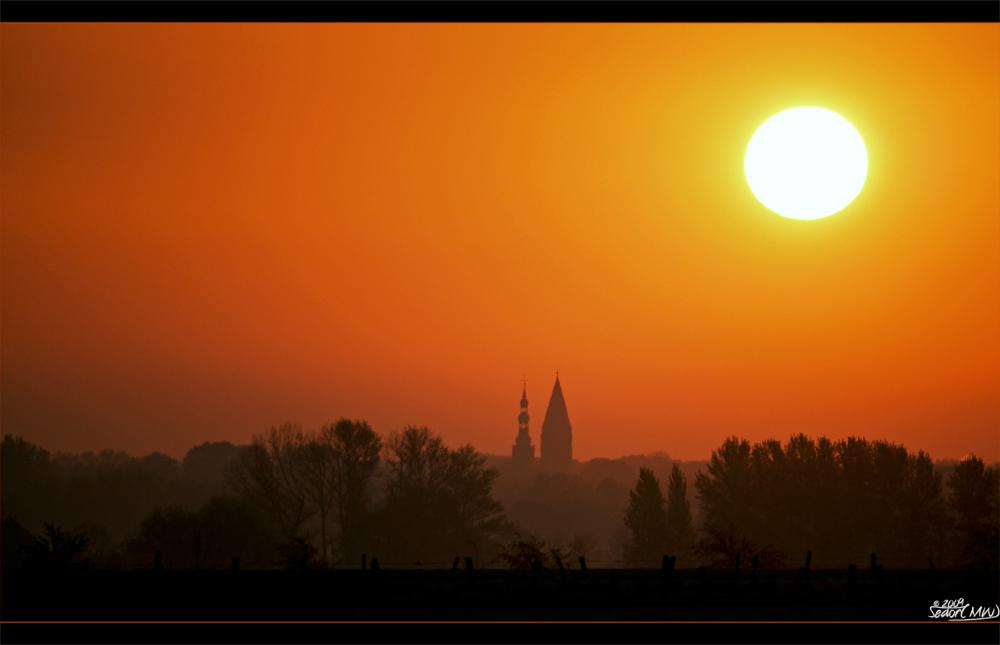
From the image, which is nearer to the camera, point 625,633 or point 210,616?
point 625,633

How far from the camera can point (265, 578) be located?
70.5 feet

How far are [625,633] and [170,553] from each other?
52435 millimetres

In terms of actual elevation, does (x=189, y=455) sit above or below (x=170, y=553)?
above

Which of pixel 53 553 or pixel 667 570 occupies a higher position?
pixel 53 553

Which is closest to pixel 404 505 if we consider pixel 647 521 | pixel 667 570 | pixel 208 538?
pixel 208 538

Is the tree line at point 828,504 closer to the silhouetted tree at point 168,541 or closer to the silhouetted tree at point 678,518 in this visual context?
the silhouetted tree at point 678,518

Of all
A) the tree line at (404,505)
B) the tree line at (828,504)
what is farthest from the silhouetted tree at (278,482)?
the tree line at (828,504)

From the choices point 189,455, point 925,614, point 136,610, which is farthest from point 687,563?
point 136,610

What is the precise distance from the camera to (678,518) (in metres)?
82.2

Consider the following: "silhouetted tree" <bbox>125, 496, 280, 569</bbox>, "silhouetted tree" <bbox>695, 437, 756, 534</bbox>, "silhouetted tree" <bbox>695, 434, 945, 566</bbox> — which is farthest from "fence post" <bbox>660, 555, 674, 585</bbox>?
"silhouetted tree" <bbox>695, 437, 756, 534</bbox>

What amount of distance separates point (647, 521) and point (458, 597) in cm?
6533

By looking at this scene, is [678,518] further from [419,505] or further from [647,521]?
[419,505]

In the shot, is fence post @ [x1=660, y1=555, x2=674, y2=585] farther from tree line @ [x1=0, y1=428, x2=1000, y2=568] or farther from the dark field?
tree line @ [x1=0, y1=428, x2=1000, y2=568]
